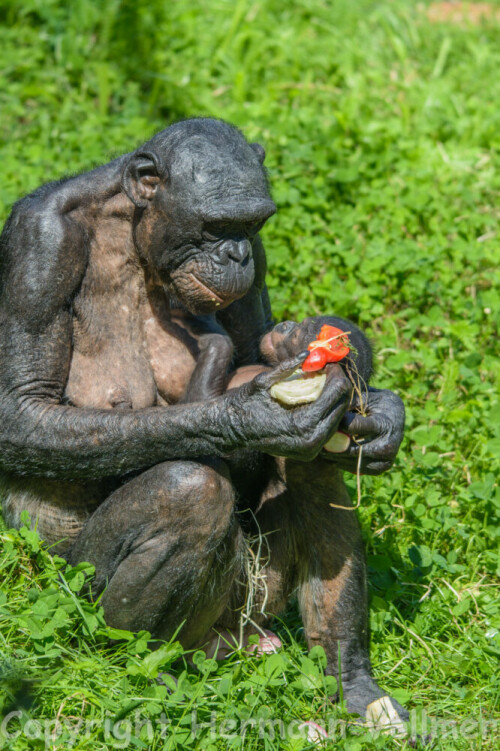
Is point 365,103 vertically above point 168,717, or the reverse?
point 365,103

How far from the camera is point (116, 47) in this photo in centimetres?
858

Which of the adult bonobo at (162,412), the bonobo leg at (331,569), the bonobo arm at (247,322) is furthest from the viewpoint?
the bonobo arm at (247,322)

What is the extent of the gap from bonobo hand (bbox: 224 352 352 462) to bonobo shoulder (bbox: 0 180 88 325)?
0.75 m

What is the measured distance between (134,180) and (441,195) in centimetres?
392

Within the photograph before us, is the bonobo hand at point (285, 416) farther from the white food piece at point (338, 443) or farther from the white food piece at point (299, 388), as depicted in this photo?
the white food piece at point (338, 443)

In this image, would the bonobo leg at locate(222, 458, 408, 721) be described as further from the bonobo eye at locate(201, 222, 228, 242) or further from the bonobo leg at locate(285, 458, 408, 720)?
the bonobo eye at locate(201, 222, 228, 242)

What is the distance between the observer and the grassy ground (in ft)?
11.3

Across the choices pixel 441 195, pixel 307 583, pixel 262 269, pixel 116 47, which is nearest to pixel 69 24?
pixel 116 47

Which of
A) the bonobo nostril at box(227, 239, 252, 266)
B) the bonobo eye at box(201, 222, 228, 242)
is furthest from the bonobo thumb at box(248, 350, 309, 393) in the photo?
the bonobo eye at box(201, 222, 228, 242)

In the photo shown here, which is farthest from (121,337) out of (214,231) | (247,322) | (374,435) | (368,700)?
(368,700)

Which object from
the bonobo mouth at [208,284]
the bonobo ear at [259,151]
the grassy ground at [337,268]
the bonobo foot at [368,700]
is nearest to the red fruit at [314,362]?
the bonobo mouth at [208,284]

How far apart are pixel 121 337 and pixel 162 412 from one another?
47 cm

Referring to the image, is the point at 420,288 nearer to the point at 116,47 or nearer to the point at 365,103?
the point at 365,103

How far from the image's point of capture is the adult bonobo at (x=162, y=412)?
3418mm
